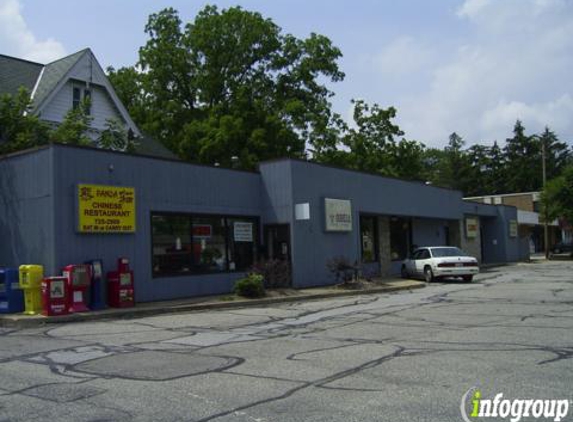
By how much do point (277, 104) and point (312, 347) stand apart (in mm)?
31457

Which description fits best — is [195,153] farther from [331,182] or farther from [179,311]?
[179,311]

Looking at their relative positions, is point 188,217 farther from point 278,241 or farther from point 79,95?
point 79,95

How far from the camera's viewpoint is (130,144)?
1089 inches

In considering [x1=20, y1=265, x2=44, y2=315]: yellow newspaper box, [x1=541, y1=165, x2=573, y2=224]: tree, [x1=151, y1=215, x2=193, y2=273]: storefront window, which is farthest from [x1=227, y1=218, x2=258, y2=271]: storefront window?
[x1=541, y1=165, x2=573, y2=224]: tree

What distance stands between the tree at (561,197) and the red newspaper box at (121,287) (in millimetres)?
39239

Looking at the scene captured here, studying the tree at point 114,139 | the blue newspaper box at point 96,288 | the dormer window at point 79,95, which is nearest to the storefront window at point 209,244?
the blue newspaper box at point 96,288

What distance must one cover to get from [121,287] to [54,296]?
84.7 inches

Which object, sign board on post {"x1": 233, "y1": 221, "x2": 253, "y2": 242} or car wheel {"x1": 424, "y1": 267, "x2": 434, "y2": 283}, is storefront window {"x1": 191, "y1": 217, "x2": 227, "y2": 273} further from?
car wheel {"x1": 424, "y1": 267, "x2": 434, "y2": 283}

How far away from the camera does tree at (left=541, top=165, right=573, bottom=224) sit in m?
47.1

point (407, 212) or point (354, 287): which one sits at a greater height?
point (407, 212)

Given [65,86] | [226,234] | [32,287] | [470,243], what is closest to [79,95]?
[65,86]

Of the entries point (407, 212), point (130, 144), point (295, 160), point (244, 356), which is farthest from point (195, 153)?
point (244, 356)

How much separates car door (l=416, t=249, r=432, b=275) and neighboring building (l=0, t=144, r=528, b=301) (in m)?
2.04

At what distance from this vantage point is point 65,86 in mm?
27641
